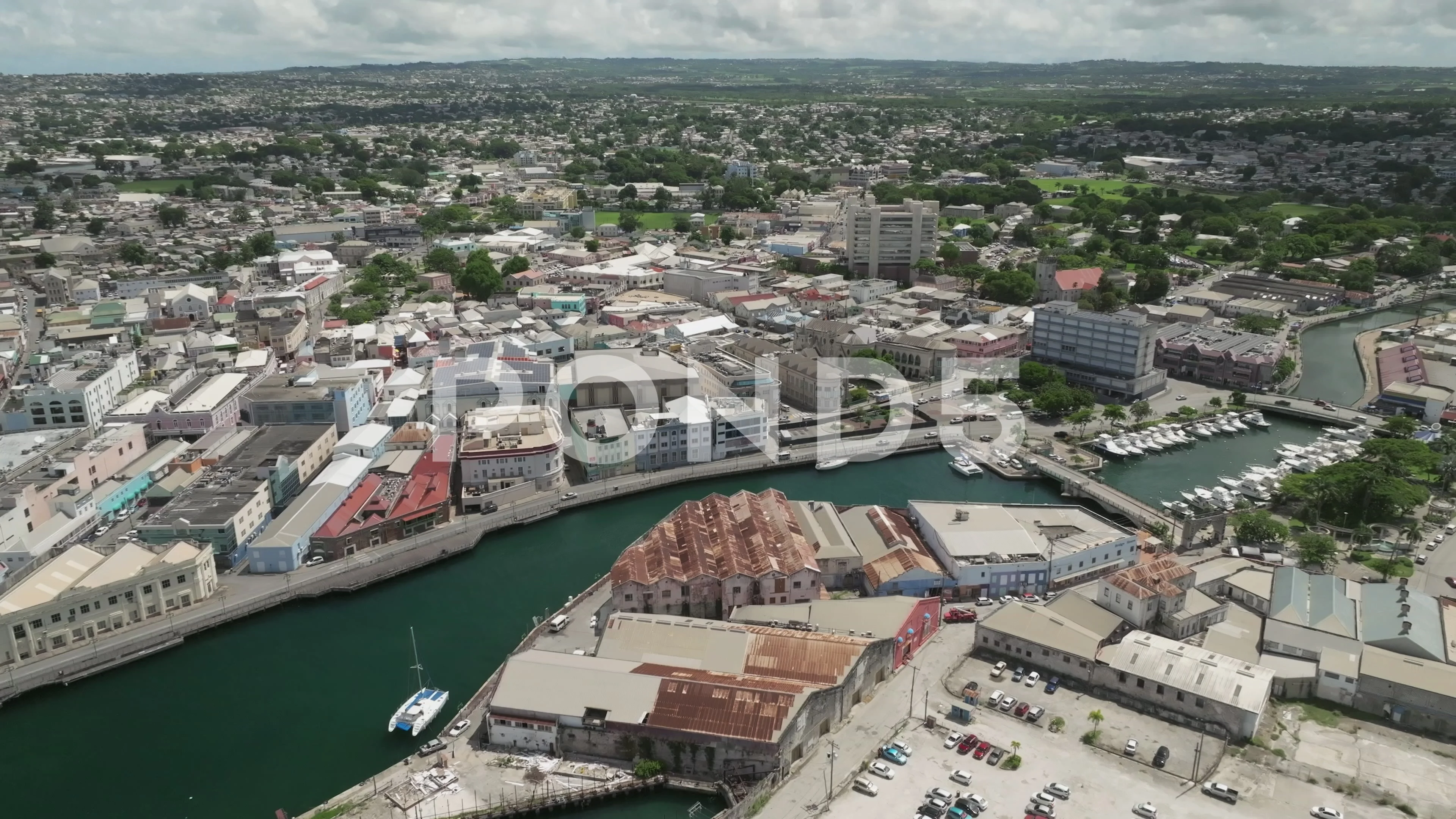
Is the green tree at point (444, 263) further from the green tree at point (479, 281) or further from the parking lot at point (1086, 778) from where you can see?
the parking lot at point (1086, 778)

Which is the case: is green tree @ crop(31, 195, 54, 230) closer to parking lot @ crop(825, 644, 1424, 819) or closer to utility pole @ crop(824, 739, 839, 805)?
utility pole @ crop(824, 739, 839, 805)

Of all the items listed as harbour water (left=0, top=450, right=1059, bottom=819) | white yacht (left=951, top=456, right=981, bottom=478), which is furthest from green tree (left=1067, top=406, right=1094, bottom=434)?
harbour water (left=0, top=450, right=1059, bottom=819)

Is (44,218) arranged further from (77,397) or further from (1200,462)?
(1200,462)

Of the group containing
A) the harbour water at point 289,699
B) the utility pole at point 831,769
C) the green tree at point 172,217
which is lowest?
the harbour water at point 289,699

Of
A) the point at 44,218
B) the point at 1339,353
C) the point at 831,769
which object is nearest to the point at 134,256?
the point at 44,218

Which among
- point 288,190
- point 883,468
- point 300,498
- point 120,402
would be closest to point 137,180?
point 288,190

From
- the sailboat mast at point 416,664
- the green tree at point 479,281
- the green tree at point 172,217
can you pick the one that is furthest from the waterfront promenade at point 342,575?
the green tree at point 172,217
